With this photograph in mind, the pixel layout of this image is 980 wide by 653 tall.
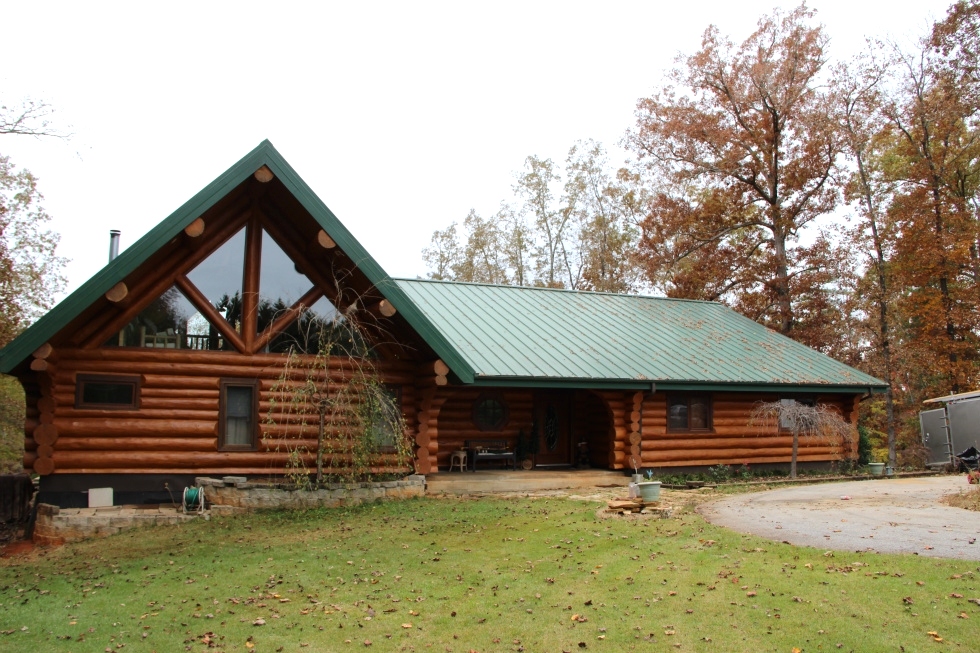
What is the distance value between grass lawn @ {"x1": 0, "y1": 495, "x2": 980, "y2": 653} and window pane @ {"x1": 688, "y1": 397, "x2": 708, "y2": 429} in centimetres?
852

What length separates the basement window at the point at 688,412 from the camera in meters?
19.5

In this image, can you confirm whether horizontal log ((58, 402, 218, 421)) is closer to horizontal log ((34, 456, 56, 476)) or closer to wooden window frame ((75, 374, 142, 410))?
wooden window frame ((75, 374, 142, 410))

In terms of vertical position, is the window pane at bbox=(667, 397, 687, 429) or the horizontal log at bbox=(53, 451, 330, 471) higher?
the window pane at bbox=(667, 397, 687, 429)

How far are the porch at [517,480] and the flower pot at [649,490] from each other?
12.1ft

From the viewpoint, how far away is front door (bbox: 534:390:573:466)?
20.0 metres

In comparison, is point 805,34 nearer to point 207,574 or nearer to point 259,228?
point 259,228

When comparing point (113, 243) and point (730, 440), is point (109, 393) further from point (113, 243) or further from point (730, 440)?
point (730, 440)

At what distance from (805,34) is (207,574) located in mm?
32798

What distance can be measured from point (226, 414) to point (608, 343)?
980 centimetres

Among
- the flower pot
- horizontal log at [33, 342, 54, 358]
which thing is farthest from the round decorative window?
horizontal log at [33, 342, 54, 358]

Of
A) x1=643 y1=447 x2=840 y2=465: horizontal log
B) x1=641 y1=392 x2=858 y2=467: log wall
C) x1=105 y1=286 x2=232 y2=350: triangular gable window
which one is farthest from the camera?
x1=641 y1=392 x2=858 y2=467: log wall

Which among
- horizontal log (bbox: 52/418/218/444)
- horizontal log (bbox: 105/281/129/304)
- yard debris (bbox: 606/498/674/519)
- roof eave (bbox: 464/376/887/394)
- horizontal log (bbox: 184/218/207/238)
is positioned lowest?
yard debris (bbox: 606/498/674/519)

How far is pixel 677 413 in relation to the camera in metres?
19.6

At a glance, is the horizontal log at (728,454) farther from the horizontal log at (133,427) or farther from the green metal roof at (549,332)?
the horizontal log at (133,427)
